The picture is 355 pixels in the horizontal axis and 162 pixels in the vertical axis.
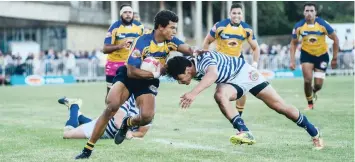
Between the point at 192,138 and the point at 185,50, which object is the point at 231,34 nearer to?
the point at 192,138

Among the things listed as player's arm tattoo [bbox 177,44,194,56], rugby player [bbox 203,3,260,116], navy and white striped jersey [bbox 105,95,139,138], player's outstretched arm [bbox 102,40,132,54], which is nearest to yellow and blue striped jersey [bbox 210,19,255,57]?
rugby player [bbox 203,3,260,116]

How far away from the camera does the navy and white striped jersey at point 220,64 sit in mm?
10008

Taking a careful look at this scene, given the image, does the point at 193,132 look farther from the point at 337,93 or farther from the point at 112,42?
the point at 337,93

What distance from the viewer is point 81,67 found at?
43281 millimetres

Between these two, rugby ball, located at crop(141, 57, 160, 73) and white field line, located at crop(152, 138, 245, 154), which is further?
white field line, located at crop(152, 138, 245, 154)

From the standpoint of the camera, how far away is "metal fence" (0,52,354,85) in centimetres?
4125

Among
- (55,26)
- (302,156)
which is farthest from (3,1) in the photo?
(302,156)

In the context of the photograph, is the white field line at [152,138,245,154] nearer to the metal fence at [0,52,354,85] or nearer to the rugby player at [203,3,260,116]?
the rugby player at [203,3,260,116]

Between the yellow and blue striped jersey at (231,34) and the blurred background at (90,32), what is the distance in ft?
85.7

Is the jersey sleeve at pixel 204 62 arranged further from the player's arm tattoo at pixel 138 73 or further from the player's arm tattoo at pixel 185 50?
the player's arm tattoo at pixel 138 73

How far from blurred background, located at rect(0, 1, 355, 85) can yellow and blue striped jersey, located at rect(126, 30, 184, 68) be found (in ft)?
103

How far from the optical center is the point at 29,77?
4050 centimetres

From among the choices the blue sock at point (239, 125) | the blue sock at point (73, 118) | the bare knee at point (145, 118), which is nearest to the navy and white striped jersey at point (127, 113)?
the blue sock at point (73, 118)

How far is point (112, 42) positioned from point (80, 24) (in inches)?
1844
